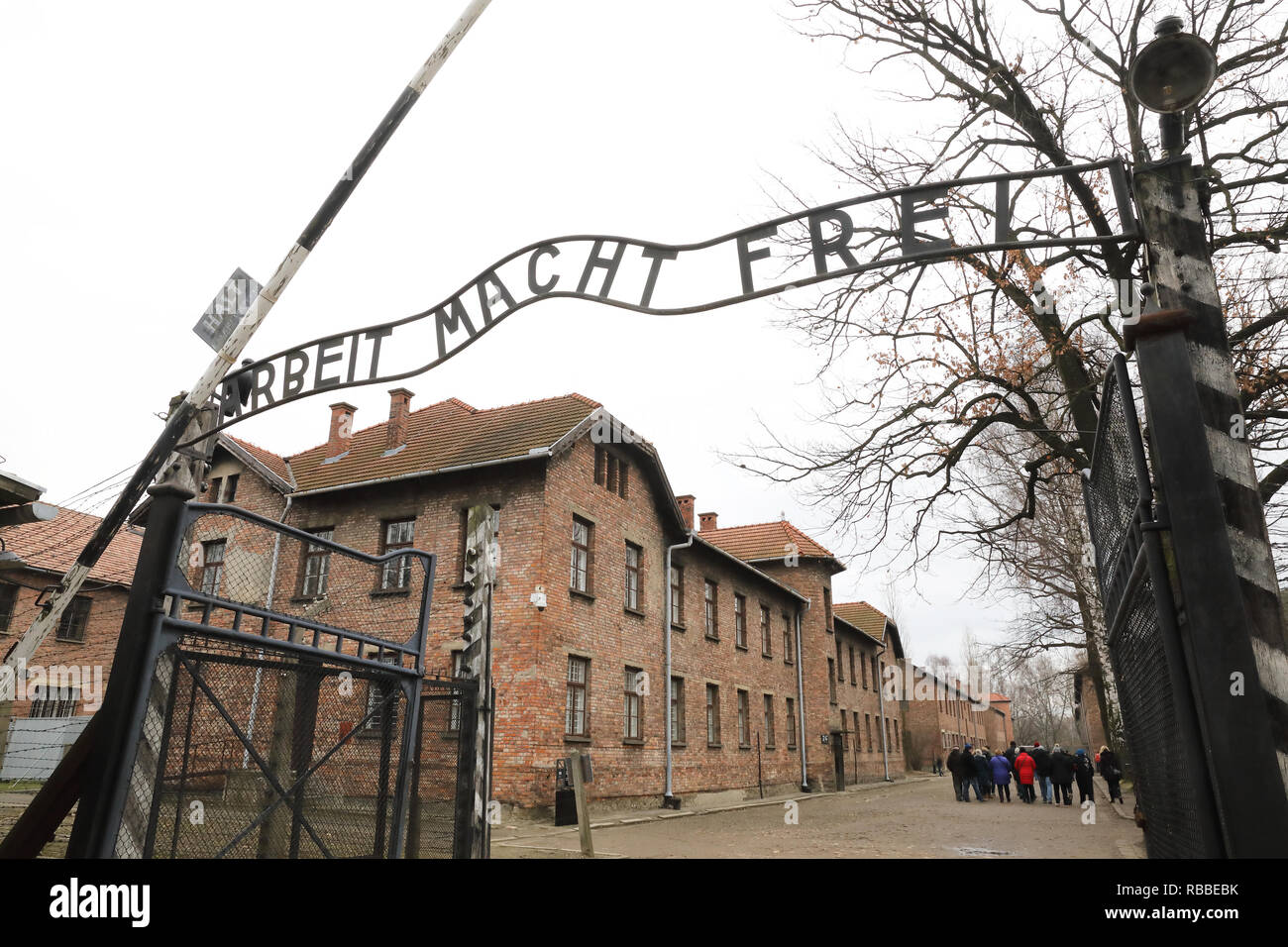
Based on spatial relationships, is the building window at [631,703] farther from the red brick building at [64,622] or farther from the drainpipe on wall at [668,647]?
the red brick building at [64,622]

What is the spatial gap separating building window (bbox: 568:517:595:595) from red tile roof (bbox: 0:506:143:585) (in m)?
12.5

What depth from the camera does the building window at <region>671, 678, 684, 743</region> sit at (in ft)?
67.9

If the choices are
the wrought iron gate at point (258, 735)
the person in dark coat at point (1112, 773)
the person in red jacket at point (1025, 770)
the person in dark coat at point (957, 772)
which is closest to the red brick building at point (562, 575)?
the person in dark coat at point (957, 772)

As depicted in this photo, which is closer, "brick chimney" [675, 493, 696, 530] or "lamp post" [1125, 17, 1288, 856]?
"lamp post" [1125, 17, 1288, 856]

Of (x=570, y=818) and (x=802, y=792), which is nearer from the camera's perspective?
(x=570, y=818)

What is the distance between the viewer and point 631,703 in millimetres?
19109

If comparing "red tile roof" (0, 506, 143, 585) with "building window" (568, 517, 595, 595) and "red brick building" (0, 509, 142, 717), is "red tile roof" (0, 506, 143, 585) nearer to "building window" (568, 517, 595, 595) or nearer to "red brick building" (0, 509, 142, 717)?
"red brick building" (0, 509, 142, 717)

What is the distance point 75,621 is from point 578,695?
1907cm

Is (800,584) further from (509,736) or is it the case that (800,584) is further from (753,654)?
(509,736)

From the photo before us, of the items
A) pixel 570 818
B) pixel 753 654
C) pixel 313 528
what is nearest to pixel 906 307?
pixel 570 818

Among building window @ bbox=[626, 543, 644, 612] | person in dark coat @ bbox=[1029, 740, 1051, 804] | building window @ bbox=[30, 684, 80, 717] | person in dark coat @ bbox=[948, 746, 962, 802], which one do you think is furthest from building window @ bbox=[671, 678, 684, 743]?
building window @ bbox=[30, 684, 80, 717]
